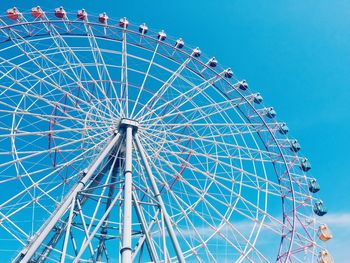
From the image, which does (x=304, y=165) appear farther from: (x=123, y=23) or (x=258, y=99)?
(x=123, y=23)

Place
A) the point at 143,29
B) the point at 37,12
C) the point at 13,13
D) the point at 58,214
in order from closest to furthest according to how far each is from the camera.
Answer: the point at 58,214, the point at 13,13, the point at 37,12, the point at 143,29

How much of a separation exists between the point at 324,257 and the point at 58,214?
14684 millimetres

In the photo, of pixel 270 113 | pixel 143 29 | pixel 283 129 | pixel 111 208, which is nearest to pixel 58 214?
pixel 111 208

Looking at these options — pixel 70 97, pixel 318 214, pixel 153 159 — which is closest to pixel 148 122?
pixel 153 159

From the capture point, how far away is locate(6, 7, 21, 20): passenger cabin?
18984 mm

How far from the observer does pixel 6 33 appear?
18.2m

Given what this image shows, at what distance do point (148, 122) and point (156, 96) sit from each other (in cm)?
219

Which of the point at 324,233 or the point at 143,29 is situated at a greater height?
the point at 143,29

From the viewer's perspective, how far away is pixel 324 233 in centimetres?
2234

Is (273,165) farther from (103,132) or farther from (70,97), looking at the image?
(70,97)

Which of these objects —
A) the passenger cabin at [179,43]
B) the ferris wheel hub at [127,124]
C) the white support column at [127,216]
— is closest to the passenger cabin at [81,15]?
the passenger cabin at [179,43]

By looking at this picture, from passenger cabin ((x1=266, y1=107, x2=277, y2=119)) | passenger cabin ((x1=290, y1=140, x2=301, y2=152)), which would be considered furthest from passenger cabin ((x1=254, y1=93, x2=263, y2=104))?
passenger cabin ((x1=290, y1=140, x2=301, y2=152))

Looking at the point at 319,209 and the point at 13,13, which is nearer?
the point at 13,13

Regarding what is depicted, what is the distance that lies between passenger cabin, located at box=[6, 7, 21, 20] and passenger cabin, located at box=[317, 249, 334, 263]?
19835 millimetres
